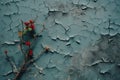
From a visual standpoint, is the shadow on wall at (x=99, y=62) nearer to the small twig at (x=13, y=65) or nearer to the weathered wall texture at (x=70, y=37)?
the weathered wall texture at (x=70, y=37)

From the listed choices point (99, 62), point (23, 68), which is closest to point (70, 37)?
point (99, 62)

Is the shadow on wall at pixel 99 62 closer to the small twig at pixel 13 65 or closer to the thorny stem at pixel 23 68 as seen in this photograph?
the thorny stem at pixel 23 68

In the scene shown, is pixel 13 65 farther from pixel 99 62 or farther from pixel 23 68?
pixel 99 62

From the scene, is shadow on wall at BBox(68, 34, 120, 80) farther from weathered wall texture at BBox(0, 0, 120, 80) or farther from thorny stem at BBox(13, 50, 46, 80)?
thorny stem at BBox(13, 50, 46, 80)

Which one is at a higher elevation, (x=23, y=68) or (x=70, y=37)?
(x=70, y=37)

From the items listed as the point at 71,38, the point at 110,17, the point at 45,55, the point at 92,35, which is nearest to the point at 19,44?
the point at 45,55

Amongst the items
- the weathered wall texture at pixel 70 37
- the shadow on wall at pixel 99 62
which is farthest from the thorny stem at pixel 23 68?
the shadow on wall at pixel 99 62

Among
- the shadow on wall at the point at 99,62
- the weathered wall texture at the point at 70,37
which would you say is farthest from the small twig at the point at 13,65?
the shadow on wall at the point at 99,62

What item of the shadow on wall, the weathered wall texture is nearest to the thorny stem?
the weathered wall texture
